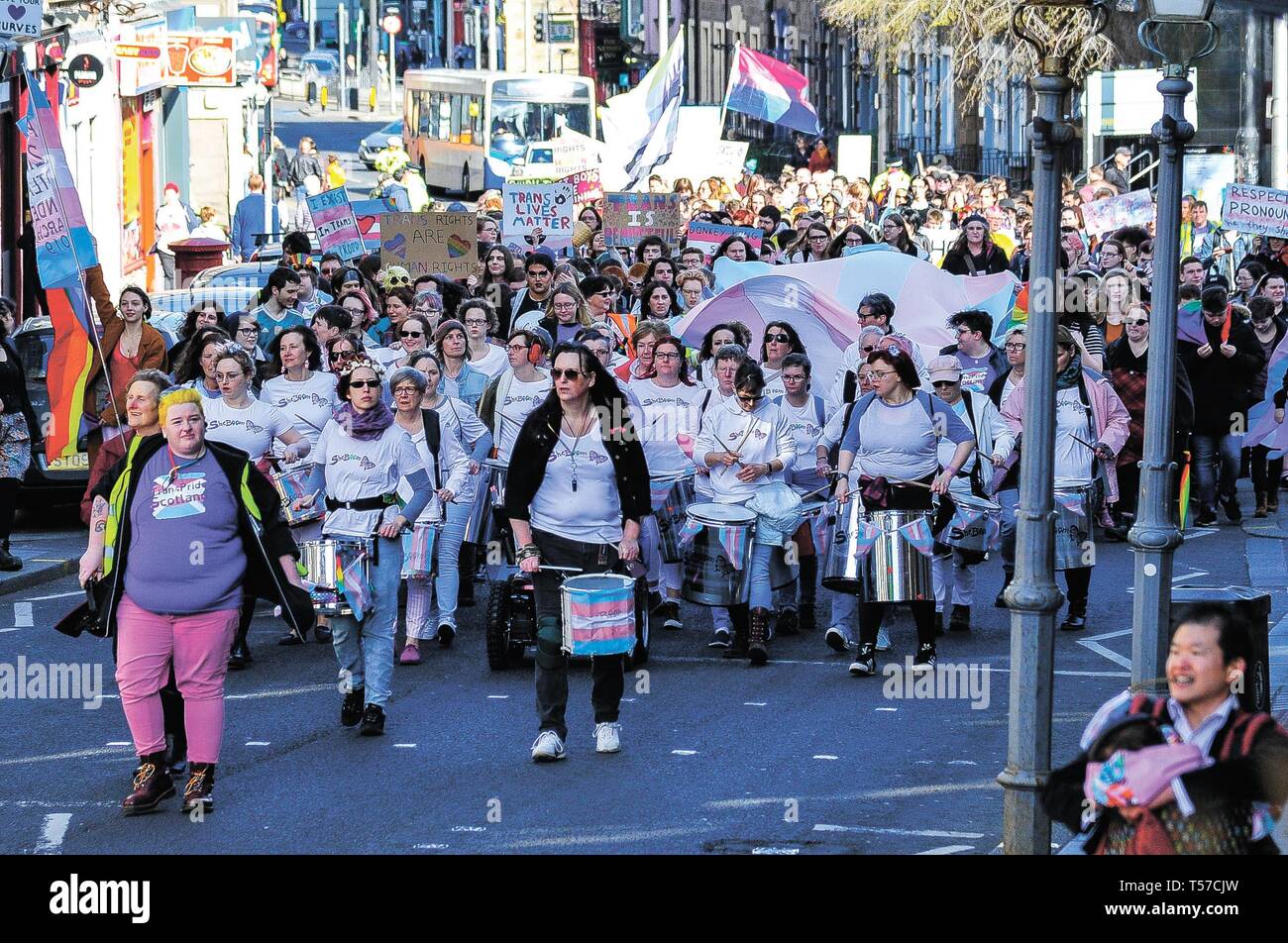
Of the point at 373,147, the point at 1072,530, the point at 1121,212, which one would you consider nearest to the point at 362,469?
the point at 1072,530

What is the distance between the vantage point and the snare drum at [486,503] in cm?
1345

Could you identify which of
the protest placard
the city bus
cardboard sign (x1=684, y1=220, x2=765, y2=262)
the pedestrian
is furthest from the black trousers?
the city bus

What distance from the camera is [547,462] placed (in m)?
10.2

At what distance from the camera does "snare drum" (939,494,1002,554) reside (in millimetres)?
13094

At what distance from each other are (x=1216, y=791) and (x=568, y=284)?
11.7 meters

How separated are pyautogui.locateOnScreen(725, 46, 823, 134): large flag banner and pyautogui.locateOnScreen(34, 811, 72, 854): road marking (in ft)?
93.5

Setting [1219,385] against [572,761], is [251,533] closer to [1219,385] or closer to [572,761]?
[572,761]

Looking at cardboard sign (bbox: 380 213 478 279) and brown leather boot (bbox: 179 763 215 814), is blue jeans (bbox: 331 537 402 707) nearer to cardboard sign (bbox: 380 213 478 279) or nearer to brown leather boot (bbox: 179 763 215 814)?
brown leather boot (bbox: 179 763 215 814)

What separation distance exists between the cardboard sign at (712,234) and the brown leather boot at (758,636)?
1156 centimetres

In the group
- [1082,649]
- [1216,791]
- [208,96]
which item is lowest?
[1082,649]

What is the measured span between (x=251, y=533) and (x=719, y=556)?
3854 millimetres

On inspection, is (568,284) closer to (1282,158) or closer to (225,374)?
(225,374)

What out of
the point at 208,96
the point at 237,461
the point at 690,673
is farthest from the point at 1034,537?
the point at 208,96
